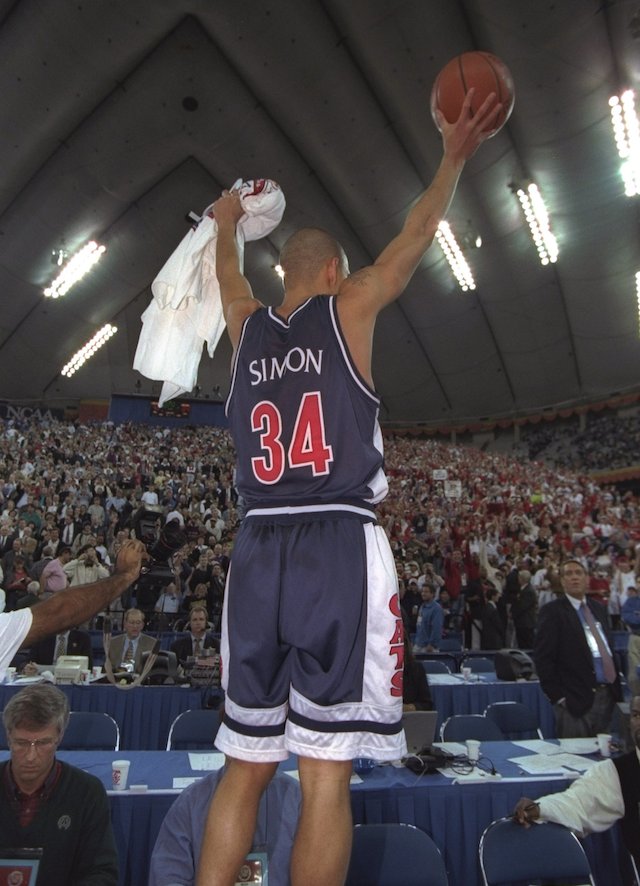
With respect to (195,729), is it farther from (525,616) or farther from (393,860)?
(525,616)

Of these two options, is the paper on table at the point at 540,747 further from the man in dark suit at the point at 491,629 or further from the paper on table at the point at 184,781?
the man in dark suit at the point at 491,629

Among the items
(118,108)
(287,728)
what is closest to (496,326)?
(118,108)

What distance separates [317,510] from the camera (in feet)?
6.08

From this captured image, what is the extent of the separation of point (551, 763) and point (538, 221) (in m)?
23.0

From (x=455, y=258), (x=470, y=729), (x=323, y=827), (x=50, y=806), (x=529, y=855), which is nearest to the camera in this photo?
(x=323, y=827)

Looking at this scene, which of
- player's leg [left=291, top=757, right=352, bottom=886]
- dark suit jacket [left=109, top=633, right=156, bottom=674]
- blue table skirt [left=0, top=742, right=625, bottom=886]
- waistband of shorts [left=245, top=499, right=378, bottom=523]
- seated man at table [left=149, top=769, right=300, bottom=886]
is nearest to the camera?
player's leg [left=291, top=757, right=352, bottom=886]

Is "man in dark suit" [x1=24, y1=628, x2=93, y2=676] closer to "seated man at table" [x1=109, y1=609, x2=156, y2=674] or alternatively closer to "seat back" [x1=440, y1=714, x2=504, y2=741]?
"seated man at table" [x1=109, y1=609, x2=156, y2=674]

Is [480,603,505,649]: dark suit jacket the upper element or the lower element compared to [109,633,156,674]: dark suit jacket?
upper

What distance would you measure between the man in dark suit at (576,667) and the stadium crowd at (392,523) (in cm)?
161

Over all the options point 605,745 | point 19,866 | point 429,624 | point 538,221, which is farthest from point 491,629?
point 538,221

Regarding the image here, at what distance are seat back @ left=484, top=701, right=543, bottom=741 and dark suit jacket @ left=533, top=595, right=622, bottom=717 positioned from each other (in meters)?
0.56

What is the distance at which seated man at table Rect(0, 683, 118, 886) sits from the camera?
2.68 meters

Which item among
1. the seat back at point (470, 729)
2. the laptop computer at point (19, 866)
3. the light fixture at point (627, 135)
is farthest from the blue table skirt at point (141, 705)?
the light fixture at point (627, 135)

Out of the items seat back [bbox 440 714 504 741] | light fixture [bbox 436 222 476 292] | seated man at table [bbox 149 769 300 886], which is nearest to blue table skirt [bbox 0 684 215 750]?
seat back [bbox 440 714 504 741]
